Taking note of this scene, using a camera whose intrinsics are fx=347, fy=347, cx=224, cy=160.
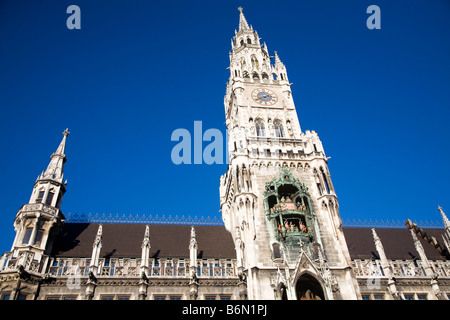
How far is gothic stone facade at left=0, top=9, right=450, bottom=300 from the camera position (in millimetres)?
23453

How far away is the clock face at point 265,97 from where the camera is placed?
3766cm

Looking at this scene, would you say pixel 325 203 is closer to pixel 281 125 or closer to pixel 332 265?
pixel 332 265

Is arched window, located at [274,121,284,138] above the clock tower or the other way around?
above

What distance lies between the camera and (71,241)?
27.5 m

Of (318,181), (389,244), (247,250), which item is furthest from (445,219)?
(247,250)

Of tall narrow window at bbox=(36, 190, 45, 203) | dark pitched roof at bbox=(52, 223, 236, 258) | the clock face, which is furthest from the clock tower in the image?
tall narrow window at bbox=(36, 190, 45, 203)

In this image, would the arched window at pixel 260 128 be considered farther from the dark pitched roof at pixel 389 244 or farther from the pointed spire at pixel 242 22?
the pointed spire at pixel 242 22

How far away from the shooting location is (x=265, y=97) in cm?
3819

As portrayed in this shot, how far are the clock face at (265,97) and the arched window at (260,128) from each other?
8.72 ft

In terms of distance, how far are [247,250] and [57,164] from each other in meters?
18.4

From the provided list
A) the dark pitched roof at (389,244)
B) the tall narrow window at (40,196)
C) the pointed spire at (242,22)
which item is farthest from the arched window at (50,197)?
the pointed spire at (242,22)

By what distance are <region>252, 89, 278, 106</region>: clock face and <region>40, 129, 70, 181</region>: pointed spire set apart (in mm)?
19974

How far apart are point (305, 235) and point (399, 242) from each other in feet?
40.4

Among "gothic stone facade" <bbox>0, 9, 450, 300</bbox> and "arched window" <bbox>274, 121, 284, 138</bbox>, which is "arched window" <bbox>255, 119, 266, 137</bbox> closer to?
"gothic stone facade" <bbox>0, 9, 450, 300</bbox>
